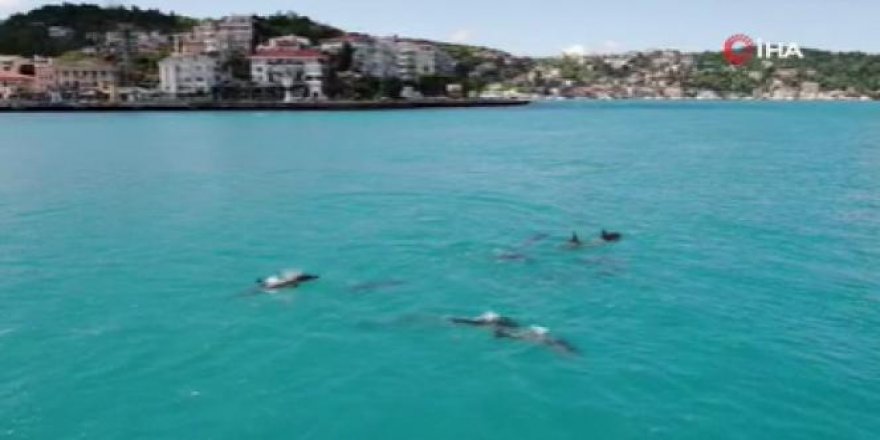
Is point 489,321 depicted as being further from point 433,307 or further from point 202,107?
point 202,107

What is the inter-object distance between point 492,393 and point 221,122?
111406mm

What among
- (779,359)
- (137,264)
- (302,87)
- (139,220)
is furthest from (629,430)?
(302,87)

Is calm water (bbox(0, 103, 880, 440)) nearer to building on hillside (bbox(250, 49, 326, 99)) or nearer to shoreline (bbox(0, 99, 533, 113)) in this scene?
shoreline (bbox(0, 99, 533, 113))

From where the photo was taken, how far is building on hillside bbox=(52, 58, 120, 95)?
172 m

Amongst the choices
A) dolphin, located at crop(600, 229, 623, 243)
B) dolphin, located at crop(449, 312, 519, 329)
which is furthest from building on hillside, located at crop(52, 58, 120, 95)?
dolphin, located at crop(449, 312, 519, 329)

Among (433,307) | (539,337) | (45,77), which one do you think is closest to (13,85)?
(45,77)

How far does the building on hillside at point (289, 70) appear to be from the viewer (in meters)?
176

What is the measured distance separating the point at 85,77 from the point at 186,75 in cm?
2471

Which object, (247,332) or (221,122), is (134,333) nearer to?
(247,332)

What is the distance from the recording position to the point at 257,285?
2912 cm

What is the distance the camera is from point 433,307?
26.4 meters

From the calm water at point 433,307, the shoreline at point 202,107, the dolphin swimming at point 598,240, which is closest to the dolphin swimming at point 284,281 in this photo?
the calm water at point 433,307

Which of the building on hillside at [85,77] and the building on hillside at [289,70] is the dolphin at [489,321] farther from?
the building on hillside at [85,77]

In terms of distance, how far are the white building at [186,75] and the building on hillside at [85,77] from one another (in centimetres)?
1184
